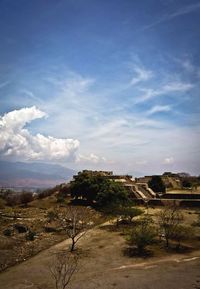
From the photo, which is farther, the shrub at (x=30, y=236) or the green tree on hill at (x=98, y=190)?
the green tree on hill at (x=98, y=190)

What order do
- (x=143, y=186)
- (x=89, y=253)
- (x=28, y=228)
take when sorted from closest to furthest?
(x=89, y=253) → (x=28, y=228) → (x=143, y=186)

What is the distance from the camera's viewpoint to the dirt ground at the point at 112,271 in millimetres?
17125

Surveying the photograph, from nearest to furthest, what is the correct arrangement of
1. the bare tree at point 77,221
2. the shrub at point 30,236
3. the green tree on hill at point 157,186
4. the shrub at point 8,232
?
the shrub at point 30,236 → the shrub at point 8,232 → the bare tree at point 77,221 → the green tree on hill at point 157,186

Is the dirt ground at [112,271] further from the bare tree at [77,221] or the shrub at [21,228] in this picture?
the shrub at [21,228]

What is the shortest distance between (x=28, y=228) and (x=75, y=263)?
1183 centimetres

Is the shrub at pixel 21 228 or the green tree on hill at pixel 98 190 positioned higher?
the green tree on hill at pixel 98 190

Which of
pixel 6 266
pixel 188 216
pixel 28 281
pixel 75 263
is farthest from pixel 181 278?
pixel 188 216

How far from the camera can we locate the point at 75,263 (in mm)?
20781

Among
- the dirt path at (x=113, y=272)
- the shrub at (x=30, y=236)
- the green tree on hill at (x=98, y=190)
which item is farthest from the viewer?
the green tree on hill at (x=98, y=190)

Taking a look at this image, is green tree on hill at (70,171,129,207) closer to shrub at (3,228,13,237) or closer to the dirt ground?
shrub at (3,228,13,237)

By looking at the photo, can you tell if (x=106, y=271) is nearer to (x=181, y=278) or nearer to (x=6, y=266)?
(x=181, y=278)

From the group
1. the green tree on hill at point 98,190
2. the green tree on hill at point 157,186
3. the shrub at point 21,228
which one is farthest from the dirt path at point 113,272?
the green tree on hill at point 157,186

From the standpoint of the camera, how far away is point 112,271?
19.4 metres

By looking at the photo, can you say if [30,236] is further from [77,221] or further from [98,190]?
[98,190]
